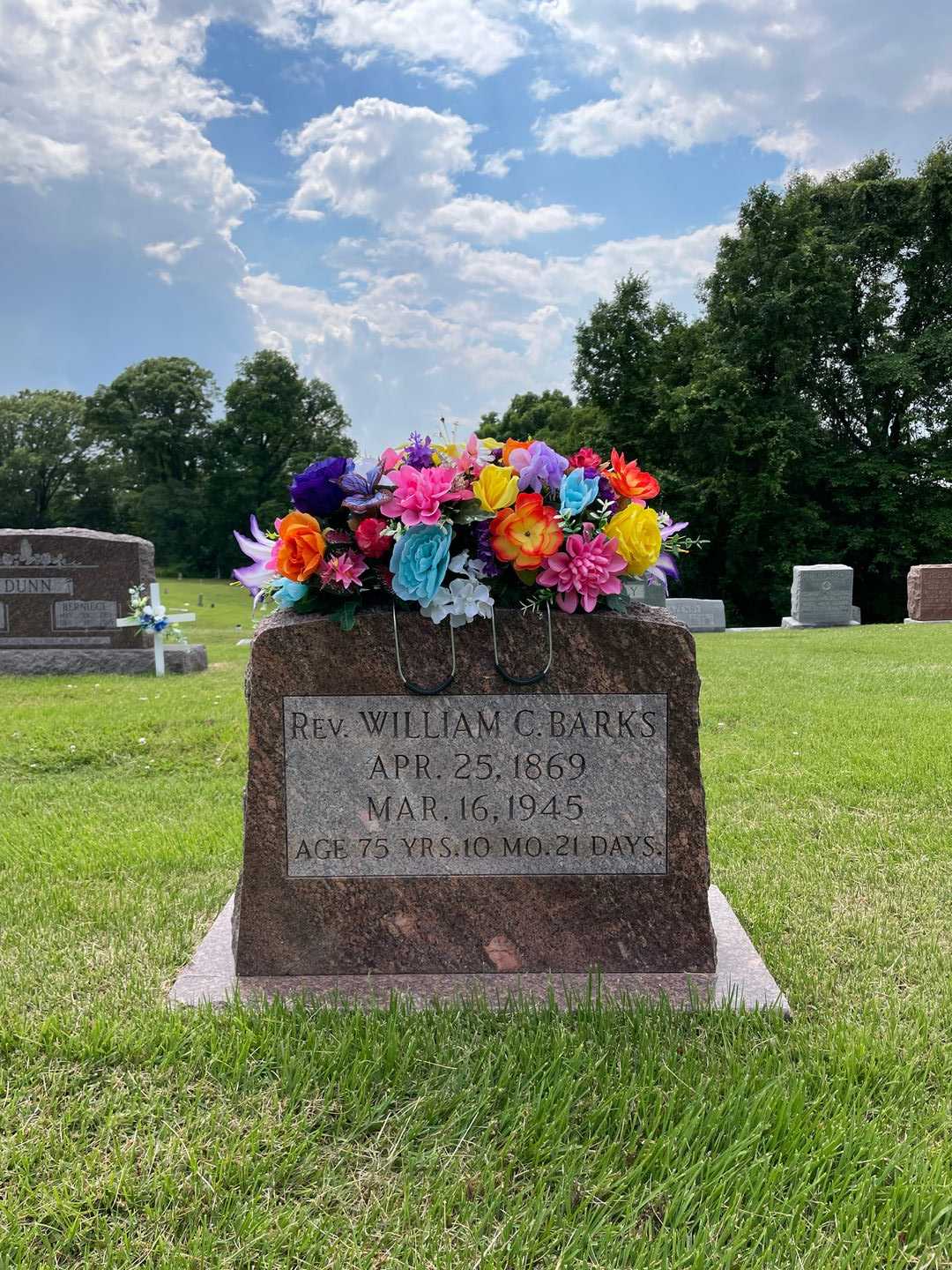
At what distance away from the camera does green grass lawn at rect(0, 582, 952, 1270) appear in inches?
69.2

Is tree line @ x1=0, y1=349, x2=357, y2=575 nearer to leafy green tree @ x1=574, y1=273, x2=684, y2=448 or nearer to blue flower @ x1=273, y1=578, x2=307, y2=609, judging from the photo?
leafy green tree @ x1=574, y1=273, x2=684, y2=448

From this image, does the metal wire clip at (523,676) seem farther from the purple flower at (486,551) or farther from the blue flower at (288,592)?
the blue flower at (288,592)

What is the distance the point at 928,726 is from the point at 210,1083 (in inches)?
222

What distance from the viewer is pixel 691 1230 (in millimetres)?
1796

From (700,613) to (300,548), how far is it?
1596 centimetres

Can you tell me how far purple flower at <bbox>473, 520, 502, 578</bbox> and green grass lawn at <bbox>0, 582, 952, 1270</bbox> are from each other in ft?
4.16

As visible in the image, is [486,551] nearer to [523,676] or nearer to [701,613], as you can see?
[523,676]

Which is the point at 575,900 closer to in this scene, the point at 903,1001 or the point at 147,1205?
the point at 903,1001

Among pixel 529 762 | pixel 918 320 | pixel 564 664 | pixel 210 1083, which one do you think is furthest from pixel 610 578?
pixel 918 320

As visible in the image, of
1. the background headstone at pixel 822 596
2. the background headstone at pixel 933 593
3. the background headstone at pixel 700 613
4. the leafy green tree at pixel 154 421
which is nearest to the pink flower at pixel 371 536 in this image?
the background headstone at pixel 700 613

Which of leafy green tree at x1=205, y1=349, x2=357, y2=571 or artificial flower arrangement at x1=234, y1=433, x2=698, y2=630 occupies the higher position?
leafy green tree at x1=205, y1=349, x2=357, y2=571

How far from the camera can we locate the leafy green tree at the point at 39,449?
1777 inches

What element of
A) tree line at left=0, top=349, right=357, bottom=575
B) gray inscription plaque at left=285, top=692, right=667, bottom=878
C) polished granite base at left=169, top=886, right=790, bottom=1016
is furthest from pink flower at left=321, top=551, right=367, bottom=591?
tree line at left=0, top=349, right=357, bottom=575

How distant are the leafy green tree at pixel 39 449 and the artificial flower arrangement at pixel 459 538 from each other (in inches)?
1901
